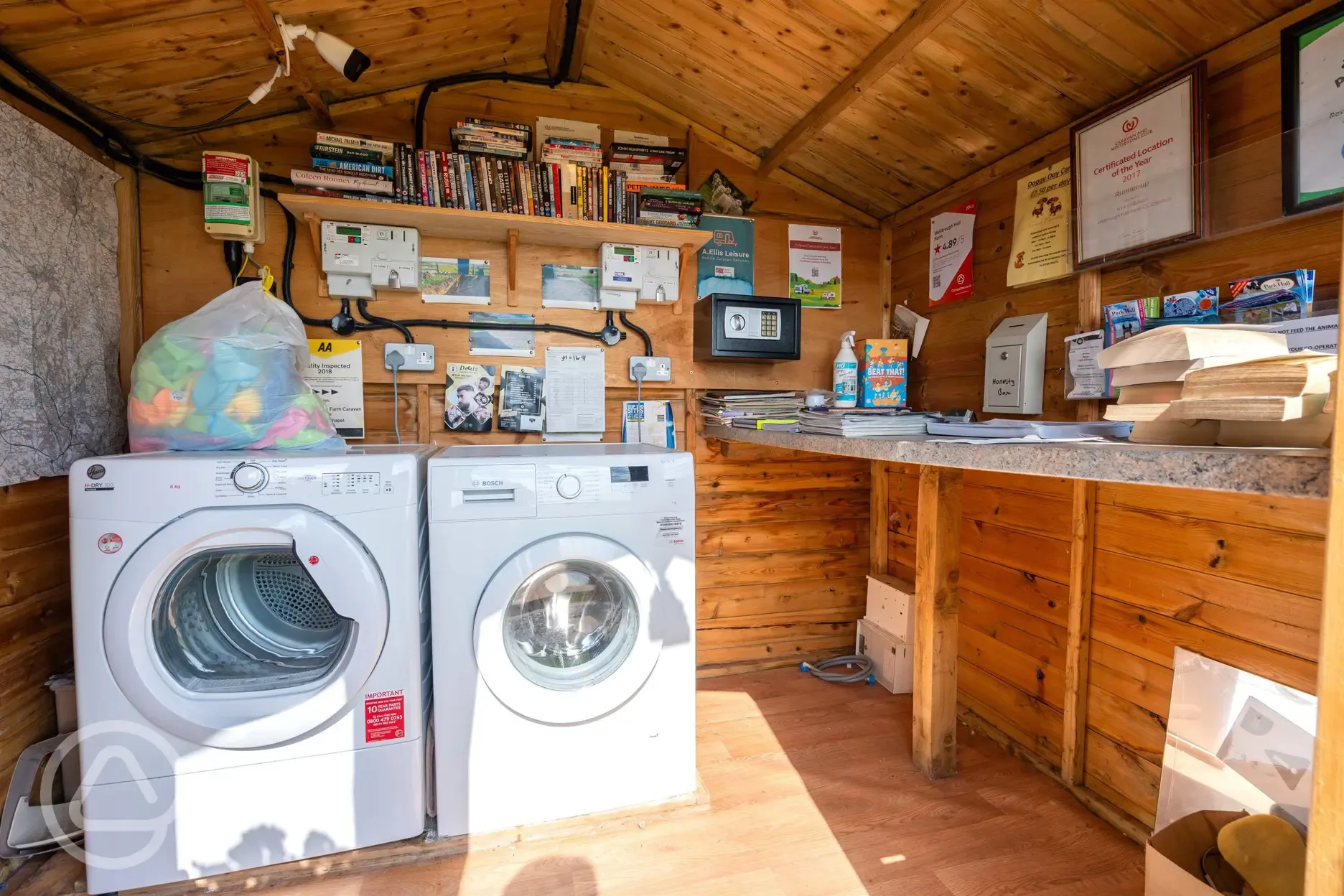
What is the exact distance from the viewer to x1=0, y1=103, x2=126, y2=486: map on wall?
4.32 ft

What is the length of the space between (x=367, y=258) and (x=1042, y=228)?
2163mm

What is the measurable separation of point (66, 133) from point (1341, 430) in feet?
8.77

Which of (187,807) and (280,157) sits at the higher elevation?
(280,157)

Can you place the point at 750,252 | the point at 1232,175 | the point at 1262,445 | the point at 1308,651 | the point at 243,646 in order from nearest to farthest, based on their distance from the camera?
the point at 1262,445, the point at 1308,651, the point at 1232,175, the point at 243,646, the point at 750,252

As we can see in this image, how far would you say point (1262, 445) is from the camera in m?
0.70

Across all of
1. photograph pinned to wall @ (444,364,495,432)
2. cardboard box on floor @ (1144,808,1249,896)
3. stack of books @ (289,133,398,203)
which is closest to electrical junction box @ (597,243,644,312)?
photograph pinned to wall @ (444,364,495,432)

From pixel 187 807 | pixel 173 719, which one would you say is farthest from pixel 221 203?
pixel 187 807

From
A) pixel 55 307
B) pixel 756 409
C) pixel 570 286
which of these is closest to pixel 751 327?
pixel 756 409

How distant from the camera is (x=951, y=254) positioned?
2082mm

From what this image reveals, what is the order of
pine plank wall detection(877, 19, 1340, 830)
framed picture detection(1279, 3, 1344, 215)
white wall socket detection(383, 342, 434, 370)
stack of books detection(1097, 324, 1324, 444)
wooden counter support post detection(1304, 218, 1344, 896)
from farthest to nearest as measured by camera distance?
white wall socket detection(383, 342, 434, 370) < pine plank wall detection(877, 19, 1340, 830) < framed picture detection(1279, 3, 1344, 215) < stack of books detection(1097, 324, 1324, 444) < wooden counter support post detection(1304, 218, 1344, 896)

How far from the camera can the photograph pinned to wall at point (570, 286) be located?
212 centimetres

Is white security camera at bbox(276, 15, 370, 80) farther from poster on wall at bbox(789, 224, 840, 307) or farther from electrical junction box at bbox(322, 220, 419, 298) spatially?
poster on wall at bbox(789, 224, 840, 307)

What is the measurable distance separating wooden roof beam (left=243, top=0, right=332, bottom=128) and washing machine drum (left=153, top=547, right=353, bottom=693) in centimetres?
130

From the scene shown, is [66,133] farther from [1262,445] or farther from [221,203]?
[1262,445]
